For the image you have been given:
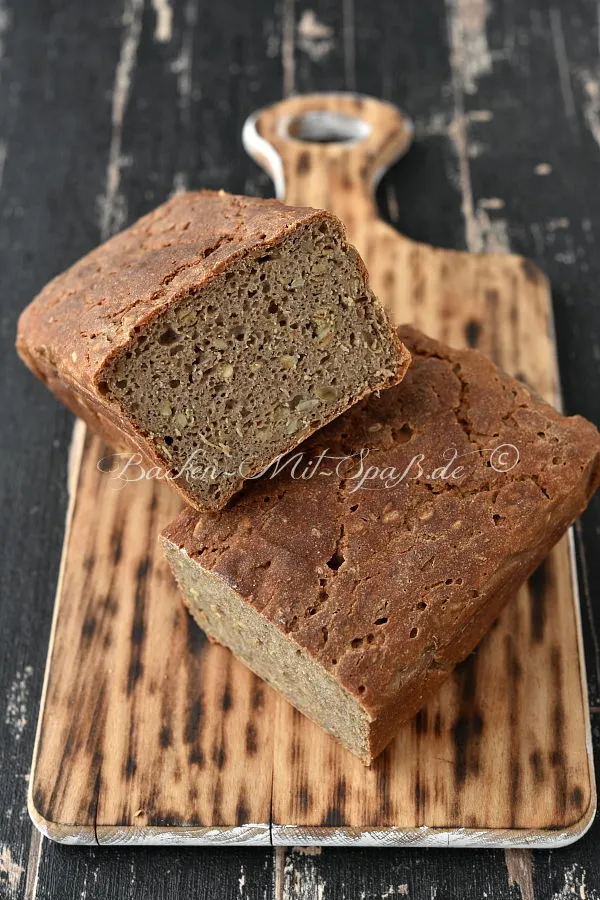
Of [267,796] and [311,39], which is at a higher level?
[311,39]

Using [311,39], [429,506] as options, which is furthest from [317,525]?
[311,39]

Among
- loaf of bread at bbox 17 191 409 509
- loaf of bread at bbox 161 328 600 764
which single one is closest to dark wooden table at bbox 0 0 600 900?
loaf of bread at bbox 161 328 600 764

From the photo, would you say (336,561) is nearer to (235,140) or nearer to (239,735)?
(239,735)

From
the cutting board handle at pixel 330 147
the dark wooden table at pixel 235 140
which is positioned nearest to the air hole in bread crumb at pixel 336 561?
the dark wooden table at pixel 235 140

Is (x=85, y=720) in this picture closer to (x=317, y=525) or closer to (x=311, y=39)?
(x=317, y=525)

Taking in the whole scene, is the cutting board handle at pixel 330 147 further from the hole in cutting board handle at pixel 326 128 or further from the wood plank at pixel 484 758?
the wood plank at pixel 484 758

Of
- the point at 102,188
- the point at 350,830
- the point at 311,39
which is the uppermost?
the point at 311,39
